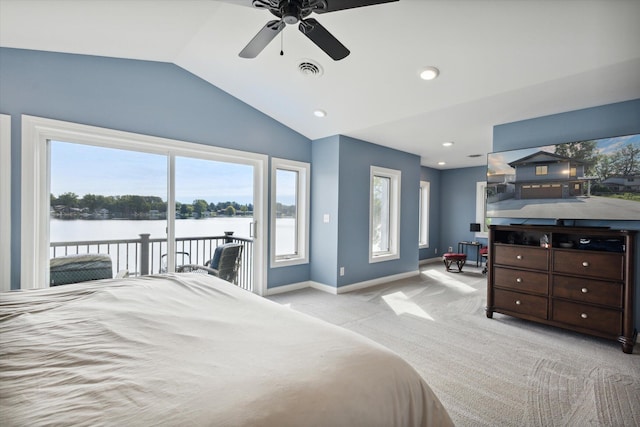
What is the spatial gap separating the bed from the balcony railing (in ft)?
5.60

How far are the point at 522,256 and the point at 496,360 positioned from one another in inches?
52.7

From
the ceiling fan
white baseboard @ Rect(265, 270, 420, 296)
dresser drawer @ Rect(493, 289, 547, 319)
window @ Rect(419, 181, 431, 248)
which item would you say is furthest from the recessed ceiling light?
window @ Rect(419, 181, 431, 248)

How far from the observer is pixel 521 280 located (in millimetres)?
3273

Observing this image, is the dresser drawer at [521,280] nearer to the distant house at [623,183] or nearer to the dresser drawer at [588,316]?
the dresser drawer at [588,316]

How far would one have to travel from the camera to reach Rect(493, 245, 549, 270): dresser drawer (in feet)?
10.2

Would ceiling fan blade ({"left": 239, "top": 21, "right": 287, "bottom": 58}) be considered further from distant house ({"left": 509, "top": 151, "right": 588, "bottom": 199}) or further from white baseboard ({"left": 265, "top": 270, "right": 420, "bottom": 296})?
white baseboard ({"left": 265, "top": 270, "right": 420, "bottom": 296})

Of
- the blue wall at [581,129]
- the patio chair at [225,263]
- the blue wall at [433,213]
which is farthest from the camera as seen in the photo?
the blue wall at [433,213]

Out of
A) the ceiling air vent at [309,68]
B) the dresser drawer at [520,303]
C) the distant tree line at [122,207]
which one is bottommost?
the dresser drawer at [520,303]

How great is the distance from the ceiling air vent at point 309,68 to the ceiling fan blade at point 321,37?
89cm

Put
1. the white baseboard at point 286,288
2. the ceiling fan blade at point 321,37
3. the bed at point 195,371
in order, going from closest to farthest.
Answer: the bed at point 195,371
the ceiling fan blade at point 321,37
the white baseboard at point 286,288

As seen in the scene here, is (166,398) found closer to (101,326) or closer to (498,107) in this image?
(101,326)

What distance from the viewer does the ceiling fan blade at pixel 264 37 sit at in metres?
1.88

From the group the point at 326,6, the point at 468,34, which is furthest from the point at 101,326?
the point at 468,34

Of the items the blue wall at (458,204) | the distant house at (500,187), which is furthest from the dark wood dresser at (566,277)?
the blue wall at (458,204)
